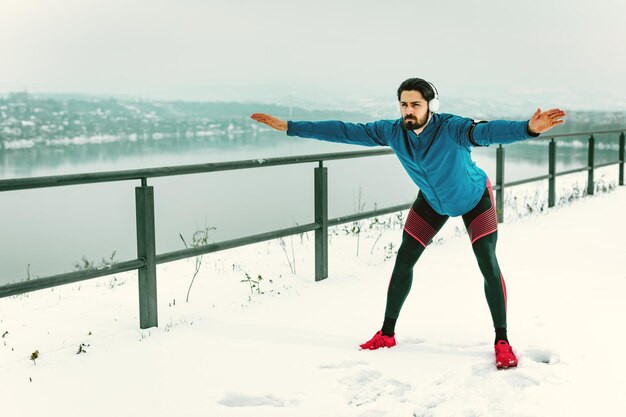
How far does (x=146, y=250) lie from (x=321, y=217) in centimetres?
212

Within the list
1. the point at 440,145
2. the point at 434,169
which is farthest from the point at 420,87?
the point at 434,169

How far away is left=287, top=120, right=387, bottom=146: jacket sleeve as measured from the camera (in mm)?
4652

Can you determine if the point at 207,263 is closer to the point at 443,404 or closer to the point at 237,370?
the point at 237,370

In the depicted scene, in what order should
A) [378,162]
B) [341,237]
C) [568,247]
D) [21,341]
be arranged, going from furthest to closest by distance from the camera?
[378,162], [341,237], [568,247], [21,341]

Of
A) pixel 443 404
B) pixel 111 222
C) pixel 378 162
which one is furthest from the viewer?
pixel 378 162

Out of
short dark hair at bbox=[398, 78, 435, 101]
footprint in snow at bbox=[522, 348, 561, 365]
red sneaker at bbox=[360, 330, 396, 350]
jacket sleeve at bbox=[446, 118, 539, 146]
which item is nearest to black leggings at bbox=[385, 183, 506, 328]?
red sneaker at bbox=[360, 330, 396, 350]

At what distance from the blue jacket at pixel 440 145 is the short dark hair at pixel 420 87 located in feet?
0.48

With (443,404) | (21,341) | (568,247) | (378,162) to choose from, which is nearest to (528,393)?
(443,404)

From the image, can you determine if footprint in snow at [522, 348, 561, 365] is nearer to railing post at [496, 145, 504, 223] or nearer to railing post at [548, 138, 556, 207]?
railing post at [496, 145, 504, 223]

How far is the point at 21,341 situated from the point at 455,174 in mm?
3445

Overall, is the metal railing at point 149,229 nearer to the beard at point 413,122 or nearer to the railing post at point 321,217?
the railing post at point 321,217

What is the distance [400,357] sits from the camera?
4.72 m

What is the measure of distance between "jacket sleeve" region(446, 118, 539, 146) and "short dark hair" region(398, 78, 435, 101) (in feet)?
0.72

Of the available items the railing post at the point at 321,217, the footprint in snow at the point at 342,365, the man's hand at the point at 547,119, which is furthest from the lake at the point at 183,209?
the man's hand at the point at 547,119
